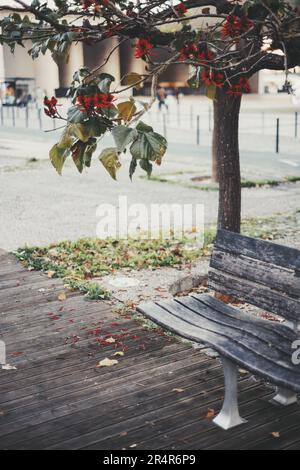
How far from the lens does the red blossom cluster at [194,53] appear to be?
4.47 m

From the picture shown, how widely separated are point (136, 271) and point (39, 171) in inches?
394

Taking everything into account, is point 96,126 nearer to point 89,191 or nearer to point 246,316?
point 246,316

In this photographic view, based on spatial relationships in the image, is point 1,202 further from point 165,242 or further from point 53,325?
point 53,325

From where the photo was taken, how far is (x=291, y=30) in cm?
446

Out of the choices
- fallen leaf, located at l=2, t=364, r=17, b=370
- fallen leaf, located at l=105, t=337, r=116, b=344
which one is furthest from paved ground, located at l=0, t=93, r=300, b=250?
fallen leaf, located at l=2, t=364, r=17, b=370

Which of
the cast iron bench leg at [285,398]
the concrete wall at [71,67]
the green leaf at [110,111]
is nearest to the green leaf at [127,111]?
the green leaf at [110,111]

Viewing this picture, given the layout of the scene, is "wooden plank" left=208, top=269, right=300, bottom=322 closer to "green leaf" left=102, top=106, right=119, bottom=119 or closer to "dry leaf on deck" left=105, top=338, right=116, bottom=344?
"dry leaf on deck" left=105, top=338, right=116, bottom=344

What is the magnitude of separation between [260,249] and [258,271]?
0.15 metres

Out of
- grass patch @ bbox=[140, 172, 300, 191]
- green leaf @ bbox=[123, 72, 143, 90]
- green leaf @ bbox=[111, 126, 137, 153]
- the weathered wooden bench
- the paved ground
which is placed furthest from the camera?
grass patch @ bbox=[140, 172, 300, 191]

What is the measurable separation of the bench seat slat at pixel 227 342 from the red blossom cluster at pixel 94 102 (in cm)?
137

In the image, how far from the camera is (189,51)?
4465 millimetres

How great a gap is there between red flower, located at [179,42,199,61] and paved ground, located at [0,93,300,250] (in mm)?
5030

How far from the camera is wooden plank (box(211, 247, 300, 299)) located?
13.9ft

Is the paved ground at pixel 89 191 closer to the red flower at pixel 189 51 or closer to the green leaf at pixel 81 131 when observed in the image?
the red flower at pixel 189 51
